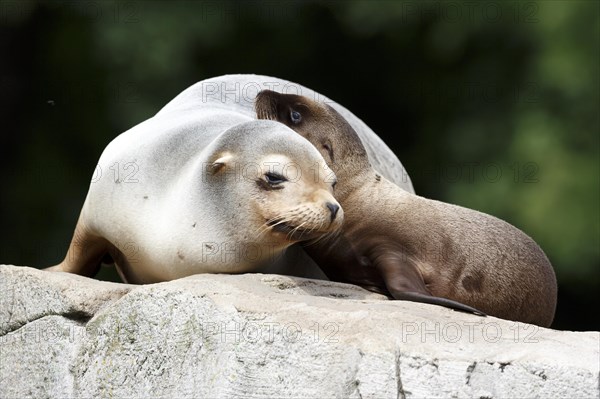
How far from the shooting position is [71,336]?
4461 mm

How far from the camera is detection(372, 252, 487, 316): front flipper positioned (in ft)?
15.0

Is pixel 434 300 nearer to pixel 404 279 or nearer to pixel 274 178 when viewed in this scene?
pixel 404 279

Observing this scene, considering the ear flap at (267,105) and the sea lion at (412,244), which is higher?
the ear flap at (267,105)

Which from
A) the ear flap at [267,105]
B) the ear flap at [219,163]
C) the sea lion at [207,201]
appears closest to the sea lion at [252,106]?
the ear flap at [267,105]

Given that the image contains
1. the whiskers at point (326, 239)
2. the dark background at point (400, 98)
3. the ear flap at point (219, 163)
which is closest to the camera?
the ear flap at point (219, 163)

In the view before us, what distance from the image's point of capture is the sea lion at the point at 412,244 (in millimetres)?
5090

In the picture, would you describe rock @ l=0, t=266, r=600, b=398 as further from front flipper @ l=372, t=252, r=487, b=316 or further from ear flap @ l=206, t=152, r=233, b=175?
ear flap @ l=206, t=152, r=233, b=175

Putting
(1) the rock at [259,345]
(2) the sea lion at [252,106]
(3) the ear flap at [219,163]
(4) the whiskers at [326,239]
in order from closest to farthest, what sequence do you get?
(1) the rock at [259,345], (3) the ear flap at [219,163], (4) the whiskers at [326,239], (2) the sea lion at [252,106]

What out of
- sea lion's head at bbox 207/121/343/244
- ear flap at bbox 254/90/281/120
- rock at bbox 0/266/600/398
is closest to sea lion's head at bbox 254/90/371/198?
ear flap at bbox 254/90/281/120

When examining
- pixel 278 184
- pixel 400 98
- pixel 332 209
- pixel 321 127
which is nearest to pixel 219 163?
pixel 278 184

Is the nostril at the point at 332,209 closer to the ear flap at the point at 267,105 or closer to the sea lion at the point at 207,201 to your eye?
the sea lion at the point at 207,201

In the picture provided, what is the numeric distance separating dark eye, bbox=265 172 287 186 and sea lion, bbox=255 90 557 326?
0.55 metres

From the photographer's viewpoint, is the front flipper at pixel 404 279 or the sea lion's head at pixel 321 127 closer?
the front flipper at pixel 404 279

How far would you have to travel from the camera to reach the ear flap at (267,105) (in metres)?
5.34
